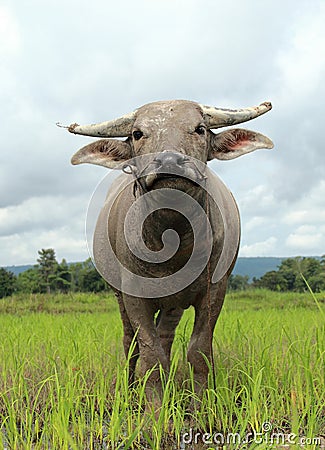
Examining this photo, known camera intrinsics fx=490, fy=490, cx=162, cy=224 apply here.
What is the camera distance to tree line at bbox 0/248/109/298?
468 inches

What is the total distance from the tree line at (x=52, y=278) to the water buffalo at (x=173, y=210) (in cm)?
886

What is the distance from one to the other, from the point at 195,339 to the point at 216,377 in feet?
0.79

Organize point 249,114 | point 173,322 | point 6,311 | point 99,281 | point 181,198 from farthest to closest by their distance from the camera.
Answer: point 99,281 → point 6,311 → point 173,322 → point 249,114 → point 181,198

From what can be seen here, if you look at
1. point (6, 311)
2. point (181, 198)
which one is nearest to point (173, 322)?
point (181, 198)

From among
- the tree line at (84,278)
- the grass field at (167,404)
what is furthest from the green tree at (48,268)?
the grass field at (167,404)

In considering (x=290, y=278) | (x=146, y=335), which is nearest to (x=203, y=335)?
(x=146, y=335)

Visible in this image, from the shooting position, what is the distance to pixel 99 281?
11.9 metres

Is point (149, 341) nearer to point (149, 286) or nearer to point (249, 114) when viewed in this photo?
point (149, 286)

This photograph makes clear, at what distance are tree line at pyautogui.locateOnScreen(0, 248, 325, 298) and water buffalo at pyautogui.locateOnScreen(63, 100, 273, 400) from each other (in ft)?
27.4

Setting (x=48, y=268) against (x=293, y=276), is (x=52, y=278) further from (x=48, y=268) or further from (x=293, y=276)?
(x=293, y=276)

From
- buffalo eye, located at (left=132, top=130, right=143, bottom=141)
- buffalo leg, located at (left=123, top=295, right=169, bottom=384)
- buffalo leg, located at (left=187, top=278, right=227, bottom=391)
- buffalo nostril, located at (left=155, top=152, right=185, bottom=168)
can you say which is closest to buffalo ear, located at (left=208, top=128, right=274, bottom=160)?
buffalo eye, located at (left=132, top=130, right=143, bottom=141)

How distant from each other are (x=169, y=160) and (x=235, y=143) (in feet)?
2.12

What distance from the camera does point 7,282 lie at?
1232cm

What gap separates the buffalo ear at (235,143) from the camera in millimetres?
2342
